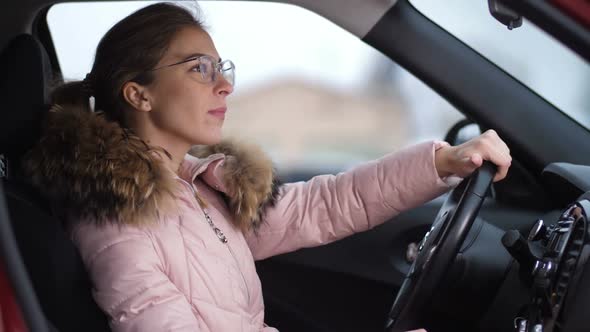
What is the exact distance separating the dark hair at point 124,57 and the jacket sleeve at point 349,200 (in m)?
0.41

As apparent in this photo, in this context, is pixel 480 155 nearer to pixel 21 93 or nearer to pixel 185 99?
pixel 185 99

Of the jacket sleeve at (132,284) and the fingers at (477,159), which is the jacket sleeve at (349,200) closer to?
the fingers at (477,159)

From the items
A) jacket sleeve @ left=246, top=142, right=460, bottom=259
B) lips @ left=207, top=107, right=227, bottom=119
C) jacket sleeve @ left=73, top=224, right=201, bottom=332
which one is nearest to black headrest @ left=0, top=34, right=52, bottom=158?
jacket sleeve @ left=73, top=224, right=201, bottom=332

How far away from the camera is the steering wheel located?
4.79ft

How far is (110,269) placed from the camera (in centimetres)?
149

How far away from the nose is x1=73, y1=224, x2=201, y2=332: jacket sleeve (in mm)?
340

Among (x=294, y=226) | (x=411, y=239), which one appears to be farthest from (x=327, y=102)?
(x=294, y=226)

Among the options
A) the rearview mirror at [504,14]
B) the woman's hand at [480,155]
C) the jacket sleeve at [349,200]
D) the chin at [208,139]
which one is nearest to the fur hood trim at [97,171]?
the chin at [208,139]

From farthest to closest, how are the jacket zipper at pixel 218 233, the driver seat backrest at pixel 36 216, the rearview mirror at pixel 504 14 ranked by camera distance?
1. the jacket zipper at pixel 218 233
2. the driver seat backrest at pixel 36 216
3. the rearview mirror at pixel 504 14

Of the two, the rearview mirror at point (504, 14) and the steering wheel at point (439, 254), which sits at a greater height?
the rearview mirror at point (504, 14)

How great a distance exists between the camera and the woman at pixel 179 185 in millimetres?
1523

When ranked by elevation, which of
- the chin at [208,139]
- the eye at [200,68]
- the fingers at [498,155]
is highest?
the fingers at [498,155]

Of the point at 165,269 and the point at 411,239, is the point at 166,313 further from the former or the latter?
the point at 411,239

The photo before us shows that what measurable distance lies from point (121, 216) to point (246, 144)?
0.43 metres
